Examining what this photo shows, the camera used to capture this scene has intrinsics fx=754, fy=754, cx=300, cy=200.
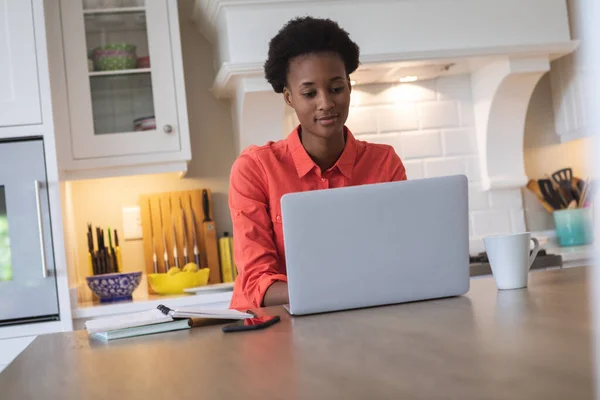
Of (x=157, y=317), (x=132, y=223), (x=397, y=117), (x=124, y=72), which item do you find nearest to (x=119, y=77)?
(x=124, y=72)

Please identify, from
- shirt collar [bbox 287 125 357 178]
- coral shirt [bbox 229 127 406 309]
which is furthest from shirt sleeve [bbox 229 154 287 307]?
shirt collar [bbox 287 125 357 178]

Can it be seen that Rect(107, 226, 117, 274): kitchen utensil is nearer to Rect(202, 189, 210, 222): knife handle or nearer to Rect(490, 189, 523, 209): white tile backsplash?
Rect(202, 189, 210, 222): knife handle

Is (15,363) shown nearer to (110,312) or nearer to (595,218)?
(595,218)

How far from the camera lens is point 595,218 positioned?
0.22 m

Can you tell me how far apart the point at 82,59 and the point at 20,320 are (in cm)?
103

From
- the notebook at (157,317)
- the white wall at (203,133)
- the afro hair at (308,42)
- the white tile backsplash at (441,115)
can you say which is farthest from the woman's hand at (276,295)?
the white tile backsplash at (441,115)

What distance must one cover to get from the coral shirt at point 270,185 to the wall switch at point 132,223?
1335mm

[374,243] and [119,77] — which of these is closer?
[374,243]

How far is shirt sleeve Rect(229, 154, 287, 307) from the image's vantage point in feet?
5.72

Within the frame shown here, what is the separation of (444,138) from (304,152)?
60.4 inches

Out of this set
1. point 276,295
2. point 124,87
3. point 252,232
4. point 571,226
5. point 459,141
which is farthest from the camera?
point 459,141

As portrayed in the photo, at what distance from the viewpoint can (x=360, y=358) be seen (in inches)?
33.8

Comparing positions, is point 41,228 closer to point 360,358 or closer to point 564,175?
point 360,358

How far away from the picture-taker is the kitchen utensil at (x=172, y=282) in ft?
9.78
